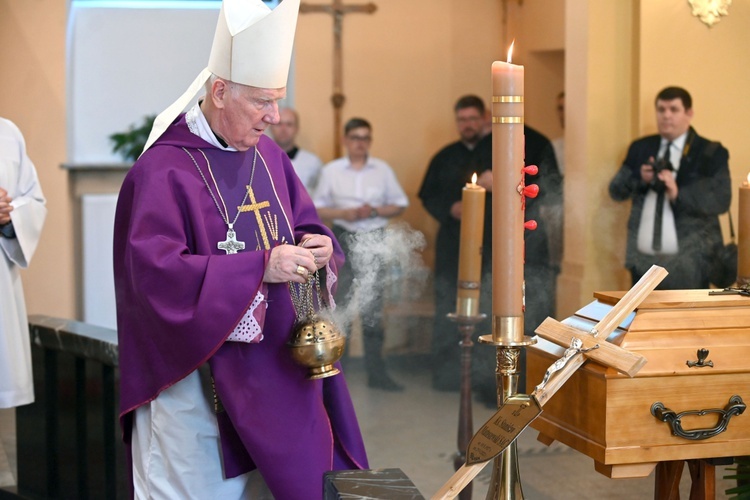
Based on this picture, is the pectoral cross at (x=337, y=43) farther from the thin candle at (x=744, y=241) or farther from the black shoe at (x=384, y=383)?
the thin candle at (x=744, y=241)

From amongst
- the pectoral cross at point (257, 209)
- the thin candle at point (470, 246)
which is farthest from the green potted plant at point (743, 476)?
Result: the pectoral cross at point (257, 209)

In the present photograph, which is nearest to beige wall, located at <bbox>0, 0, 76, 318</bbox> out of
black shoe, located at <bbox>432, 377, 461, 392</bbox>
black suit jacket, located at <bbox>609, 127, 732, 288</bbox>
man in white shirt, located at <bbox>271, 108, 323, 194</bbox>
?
man in white shirt, located at <bbox>271, 108, 323, 194</bbox>

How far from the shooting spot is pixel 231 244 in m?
2.77

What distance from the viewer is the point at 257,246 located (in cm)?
281

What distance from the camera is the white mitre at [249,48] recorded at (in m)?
2.66

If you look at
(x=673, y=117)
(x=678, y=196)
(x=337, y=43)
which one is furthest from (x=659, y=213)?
(x=337, y=43)

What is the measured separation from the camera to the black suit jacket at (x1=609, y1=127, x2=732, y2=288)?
601cm

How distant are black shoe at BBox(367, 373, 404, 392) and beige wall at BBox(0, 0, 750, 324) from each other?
125 cm

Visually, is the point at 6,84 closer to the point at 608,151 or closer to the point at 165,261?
the point at 608,151

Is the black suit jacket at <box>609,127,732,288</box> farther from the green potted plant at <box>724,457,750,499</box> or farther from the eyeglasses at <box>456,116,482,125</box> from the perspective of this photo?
the green potted plant at <box>724,457,750,499</box>

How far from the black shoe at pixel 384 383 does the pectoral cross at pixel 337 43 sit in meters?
2.23

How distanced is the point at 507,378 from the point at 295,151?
584 cm

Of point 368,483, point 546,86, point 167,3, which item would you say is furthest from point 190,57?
Answer: point 368,483

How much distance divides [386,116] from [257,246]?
5.77m
